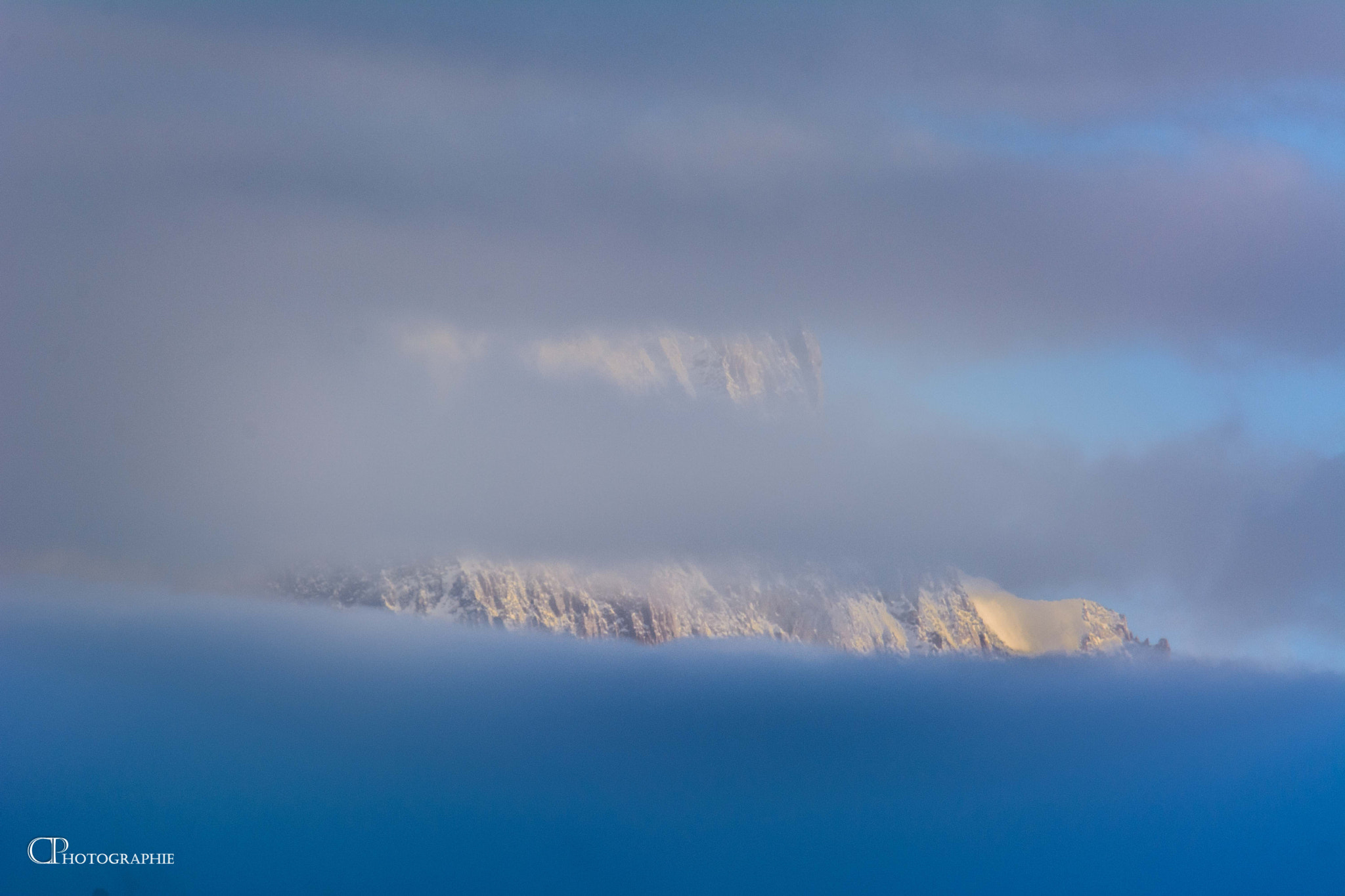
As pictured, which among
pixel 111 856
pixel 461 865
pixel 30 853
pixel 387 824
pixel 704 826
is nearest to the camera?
pixel 30 853

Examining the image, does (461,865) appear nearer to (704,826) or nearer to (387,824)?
(387,824)

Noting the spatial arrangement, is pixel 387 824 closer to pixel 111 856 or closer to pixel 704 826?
pixel 111 856

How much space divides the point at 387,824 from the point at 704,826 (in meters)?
52.8

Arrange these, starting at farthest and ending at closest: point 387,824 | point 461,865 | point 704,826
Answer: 1. point 704,826
2. point 387,824
3. point 461,865

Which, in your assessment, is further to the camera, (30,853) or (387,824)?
(387,824)

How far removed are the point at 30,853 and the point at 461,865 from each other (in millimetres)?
51513

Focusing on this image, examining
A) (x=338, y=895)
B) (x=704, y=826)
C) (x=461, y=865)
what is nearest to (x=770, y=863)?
(x=704, y=826)

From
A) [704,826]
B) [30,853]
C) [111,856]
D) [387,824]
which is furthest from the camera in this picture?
[704,826]

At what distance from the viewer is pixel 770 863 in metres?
182

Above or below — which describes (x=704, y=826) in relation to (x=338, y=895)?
above

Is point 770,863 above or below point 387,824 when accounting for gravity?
below

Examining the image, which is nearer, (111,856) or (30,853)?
(30,853)

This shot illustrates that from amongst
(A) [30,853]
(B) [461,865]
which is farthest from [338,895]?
(A) [30,853]

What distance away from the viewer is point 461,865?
161 meters
